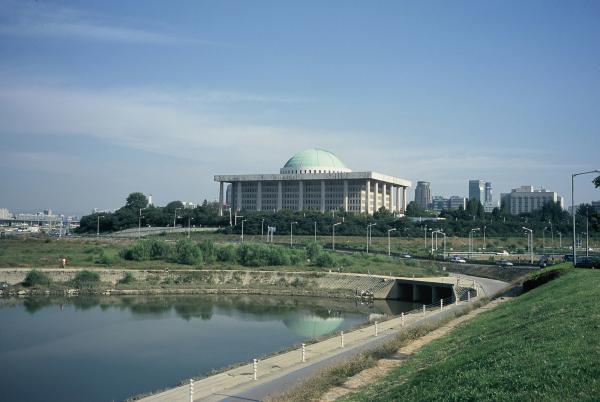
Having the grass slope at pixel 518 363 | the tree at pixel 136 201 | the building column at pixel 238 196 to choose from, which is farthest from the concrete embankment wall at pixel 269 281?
the building column at pixel 238 196

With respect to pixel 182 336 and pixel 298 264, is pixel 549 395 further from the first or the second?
pixel 298 264

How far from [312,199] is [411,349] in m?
151

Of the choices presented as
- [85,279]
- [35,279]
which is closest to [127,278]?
[85,279]

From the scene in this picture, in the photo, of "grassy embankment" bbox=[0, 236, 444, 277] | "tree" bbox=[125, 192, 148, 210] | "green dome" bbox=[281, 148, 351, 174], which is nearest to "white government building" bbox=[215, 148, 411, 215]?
"green dome" bbox=[281, 148, 351, 174]

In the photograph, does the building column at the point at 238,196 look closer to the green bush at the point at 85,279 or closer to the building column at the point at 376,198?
the building column at the point at 376,198

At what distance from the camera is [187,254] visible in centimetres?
7925

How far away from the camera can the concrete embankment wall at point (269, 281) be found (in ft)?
219

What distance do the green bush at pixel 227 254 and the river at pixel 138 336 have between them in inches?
627

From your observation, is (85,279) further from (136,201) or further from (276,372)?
(136,201)

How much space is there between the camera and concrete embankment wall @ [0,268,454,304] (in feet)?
219

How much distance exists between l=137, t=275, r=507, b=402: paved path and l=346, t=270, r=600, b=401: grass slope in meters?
4.20

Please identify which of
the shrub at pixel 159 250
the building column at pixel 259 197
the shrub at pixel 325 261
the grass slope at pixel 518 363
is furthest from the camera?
the building column at pixel 259 197

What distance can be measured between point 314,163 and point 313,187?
8324mm

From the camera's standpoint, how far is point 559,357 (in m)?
14.9
